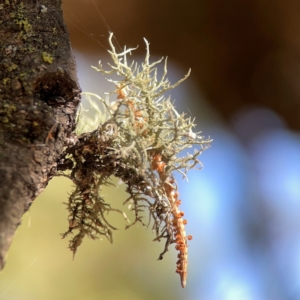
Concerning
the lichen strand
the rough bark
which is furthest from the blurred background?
the rough bark

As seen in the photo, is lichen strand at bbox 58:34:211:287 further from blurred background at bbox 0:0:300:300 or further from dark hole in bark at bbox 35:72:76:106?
blurred background at bbox 0:0:300:300

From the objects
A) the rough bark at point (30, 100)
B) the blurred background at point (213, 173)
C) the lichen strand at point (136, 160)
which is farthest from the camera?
the blurred background at point (213, 173)

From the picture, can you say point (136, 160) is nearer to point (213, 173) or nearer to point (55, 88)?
point (55, 88)

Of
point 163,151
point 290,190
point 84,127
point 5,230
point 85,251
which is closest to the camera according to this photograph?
point 5,230

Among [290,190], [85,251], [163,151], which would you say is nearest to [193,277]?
[85,251]

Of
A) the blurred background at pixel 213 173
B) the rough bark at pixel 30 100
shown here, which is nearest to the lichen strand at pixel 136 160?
the rough bark at pixel 30 100

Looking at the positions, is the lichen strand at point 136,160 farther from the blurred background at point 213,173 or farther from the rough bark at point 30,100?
the blurred background at point 213,173

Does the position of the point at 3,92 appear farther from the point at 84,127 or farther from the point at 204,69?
the point at 204,69
